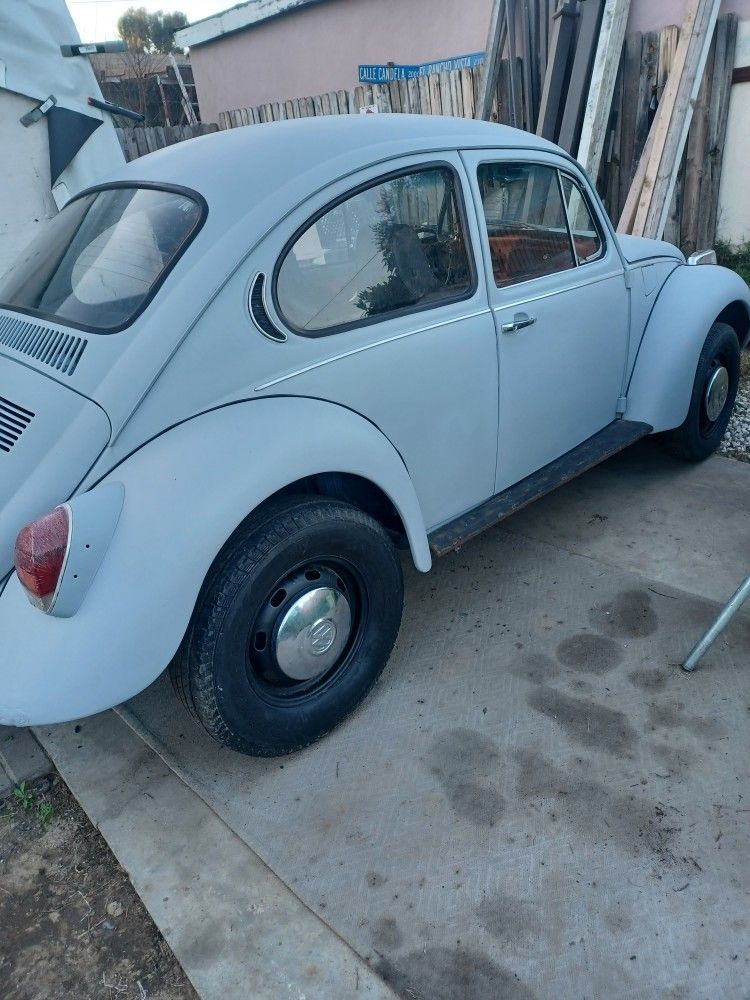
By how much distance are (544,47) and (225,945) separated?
24.7 feet

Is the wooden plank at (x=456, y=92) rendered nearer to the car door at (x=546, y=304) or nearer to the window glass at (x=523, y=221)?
the car door at (x=546, y=304)

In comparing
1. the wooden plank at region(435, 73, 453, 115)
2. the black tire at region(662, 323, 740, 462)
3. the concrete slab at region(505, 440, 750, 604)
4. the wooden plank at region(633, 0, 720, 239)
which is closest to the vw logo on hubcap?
the concrete slab at region(505, 440, 750, 604)

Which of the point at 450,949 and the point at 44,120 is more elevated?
the point at 44,120

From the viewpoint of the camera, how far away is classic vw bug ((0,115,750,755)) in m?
1.97

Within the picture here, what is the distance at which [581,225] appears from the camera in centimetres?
343

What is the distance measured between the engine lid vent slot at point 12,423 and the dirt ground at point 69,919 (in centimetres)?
123

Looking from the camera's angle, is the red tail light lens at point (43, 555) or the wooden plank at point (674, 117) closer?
the red tail light lens at point (43, 555)

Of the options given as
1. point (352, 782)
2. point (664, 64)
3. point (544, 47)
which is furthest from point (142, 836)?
point (544, 47)

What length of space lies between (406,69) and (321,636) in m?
7.21

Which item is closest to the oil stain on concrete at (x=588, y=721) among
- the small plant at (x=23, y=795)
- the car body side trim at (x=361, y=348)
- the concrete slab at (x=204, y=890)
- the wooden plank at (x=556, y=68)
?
the concrete slab at (x=204, y=890)

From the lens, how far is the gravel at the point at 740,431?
175 inches

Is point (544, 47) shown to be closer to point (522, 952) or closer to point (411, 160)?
point (411, 160)

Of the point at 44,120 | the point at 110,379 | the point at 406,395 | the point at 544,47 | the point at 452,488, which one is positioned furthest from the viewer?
the point at 544,47

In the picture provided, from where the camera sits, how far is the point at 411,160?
261 centimetres
